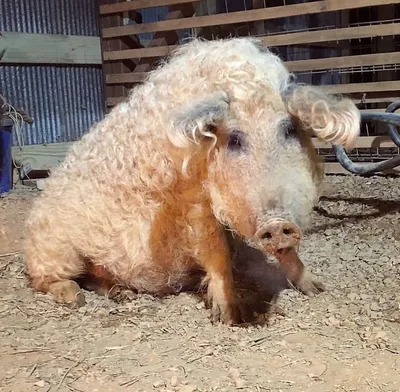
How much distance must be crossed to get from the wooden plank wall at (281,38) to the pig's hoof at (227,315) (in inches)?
126

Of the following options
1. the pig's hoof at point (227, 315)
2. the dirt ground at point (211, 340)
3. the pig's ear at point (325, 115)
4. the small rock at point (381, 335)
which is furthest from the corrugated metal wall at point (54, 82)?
the small rock at point (381, 335)

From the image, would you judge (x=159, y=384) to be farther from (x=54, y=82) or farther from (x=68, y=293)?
(x=54, y=82)

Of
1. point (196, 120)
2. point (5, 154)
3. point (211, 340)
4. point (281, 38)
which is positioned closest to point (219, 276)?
point (211, 340)

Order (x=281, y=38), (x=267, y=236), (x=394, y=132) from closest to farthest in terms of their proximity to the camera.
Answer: (x=267, y=236) → (x=394, y=132) → (x=281, y=38)

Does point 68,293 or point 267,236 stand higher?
point 267,236

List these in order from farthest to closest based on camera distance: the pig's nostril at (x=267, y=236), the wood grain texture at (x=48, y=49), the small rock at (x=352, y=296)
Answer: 1. the wood grain texture at (x=48, y=49)
2. the small rock at (x=352, y=296)
3. the pig's nostril at (x=267, y=236)

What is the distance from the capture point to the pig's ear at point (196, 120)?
2.17 metres

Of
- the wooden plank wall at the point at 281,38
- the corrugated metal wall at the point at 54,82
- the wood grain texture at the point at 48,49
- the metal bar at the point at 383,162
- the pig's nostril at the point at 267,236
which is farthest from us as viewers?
the corrugated metal wall at the point at 54,82

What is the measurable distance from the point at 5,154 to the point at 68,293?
279cm

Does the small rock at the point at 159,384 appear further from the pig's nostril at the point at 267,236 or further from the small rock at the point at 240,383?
the pig's nostril at the point at 267,236

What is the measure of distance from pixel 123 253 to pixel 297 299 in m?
0.86

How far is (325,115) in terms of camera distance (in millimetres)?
2215

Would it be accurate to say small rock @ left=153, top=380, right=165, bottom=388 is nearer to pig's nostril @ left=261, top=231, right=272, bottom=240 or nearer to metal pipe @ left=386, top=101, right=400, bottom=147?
pig's nostril @ left=261, top=231, right=272, bottom=240

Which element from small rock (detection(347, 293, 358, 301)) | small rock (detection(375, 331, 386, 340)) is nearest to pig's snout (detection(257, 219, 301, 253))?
small rock (detection(375, 331, 386, 340))
